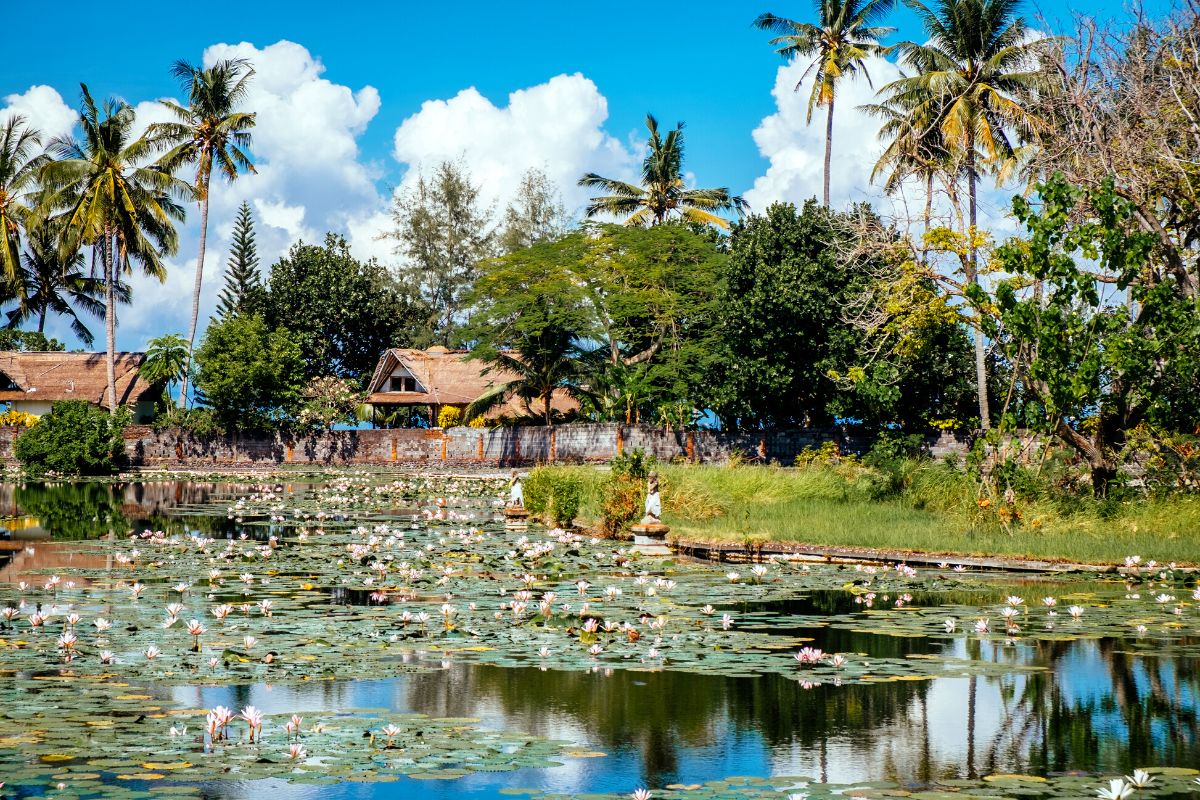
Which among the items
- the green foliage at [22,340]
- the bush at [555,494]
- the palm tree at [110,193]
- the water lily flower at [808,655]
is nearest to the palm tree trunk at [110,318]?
the palm tree at [110,193]

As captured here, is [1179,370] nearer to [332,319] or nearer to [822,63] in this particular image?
[822,63]

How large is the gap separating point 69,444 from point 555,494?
3266 cm

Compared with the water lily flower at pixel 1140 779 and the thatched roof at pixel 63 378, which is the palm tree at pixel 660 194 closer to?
the thatched roof at pixel 63 378

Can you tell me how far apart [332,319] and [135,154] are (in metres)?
18.0

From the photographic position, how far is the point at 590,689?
9.08 m

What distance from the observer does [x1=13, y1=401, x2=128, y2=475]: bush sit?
49.6 m

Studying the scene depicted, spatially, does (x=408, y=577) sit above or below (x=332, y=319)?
below

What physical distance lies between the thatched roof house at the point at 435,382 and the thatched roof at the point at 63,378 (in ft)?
46.8

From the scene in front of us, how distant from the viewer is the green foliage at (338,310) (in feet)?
234

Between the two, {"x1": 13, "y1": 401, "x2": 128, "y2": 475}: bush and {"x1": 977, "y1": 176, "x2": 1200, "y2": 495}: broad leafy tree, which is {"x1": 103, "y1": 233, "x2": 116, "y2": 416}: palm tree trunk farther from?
{"x1": 977, "y1": 176, "x2": 1200, "y2": 495}: broad leafy tree

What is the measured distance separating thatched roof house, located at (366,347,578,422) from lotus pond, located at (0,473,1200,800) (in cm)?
4540

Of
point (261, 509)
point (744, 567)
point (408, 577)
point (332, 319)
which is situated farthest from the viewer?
point (332, 319)

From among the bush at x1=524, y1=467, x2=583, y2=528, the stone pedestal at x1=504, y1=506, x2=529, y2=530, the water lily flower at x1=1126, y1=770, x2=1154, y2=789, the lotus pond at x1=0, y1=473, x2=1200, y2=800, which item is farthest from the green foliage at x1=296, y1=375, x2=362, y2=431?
the water lily flower at x1=1126, y1=770, x2=1154, y2=789

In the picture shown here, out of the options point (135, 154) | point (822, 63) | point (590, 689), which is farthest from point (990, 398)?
point (135, 154)
